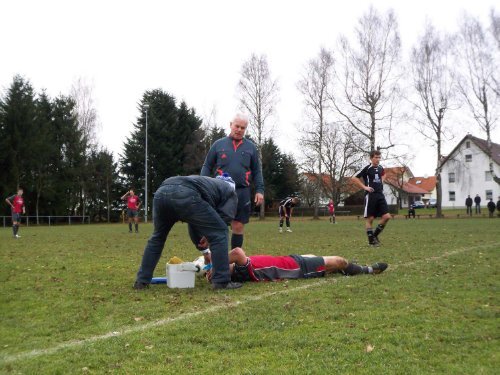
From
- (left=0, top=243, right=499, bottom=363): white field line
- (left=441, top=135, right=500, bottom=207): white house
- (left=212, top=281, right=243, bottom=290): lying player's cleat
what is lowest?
(left=0, top=243, right=499, bottom=363): white field line

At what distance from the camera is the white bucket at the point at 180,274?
5.90m

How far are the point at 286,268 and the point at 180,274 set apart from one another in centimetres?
→ 138

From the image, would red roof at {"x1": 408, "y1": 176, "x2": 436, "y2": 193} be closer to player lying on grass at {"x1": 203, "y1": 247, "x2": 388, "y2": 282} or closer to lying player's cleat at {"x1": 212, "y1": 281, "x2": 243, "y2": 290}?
player lying on grass at {"x1": 203, "y1": 247, "x2": 388, "y2": 282}

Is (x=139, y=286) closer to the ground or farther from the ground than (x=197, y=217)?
closer to the ground

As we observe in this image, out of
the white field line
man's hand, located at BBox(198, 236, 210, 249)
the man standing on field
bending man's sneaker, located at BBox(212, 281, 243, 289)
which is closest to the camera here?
the white field line

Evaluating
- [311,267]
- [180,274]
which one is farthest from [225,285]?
[311,267]

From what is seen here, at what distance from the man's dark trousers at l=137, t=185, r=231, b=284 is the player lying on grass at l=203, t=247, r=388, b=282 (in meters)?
0.40

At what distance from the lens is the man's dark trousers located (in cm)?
539

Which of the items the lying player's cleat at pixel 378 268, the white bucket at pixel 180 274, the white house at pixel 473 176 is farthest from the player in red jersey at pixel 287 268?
the white house at pixel 473 176

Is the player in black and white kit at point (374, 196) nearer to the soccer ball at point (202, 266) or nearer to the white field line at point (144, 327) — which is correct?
the white field line at point (144, 327)

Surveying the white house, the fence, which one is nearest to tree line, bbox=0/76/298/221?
the fence

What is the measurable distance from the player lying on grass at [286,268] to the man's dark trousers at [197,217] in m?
0.40

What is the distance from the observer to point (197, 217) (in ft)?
17.8

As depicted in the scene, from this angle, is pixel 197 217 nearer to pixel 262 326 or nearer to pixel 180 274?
pixel 180 274
